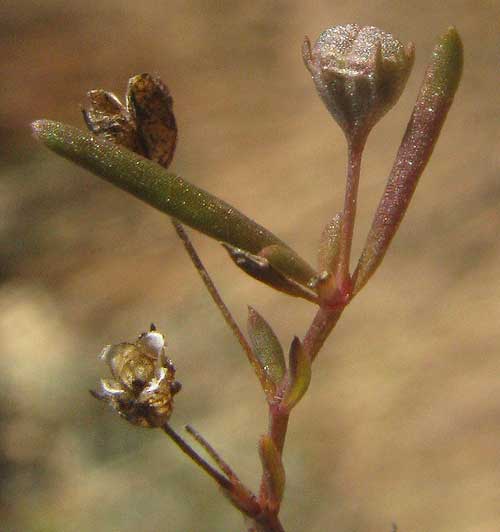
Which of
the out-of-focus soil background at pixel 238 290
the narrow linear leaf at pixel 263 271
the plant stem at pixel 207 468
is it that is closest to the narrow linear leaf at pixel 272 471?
the plant stem at pixel 207 468

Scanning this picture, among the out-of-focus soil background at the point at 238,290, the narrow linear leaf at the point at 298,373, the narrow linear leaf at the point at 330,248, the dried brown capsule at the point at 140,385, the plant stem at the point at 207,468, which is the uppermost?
the narrow linear leaf at the point at 330,248

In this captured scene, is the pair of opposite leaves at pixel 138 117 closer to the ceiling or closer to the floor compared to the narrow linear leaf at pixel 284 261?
closer to the ceiling

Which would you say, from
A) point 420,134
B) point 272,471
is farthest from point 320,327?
point 420,134

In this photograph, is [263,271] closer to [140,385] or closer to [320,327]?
[320,327]

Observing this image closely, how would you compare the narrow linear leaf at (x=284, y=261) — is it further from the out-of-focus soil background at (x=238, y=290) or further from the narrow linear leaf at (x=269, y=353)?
the out-of-focus soil background at (x=238, y=290)

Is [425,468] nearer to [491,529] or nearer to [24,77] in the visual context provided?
[491,529]

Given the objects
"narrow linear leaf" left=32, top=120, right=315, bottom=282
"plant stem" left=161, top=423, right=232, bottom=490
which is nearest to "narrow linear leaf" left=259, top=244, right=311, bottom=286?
"narrow linear leaf" left=32, top=120, right=315, bottom=282
